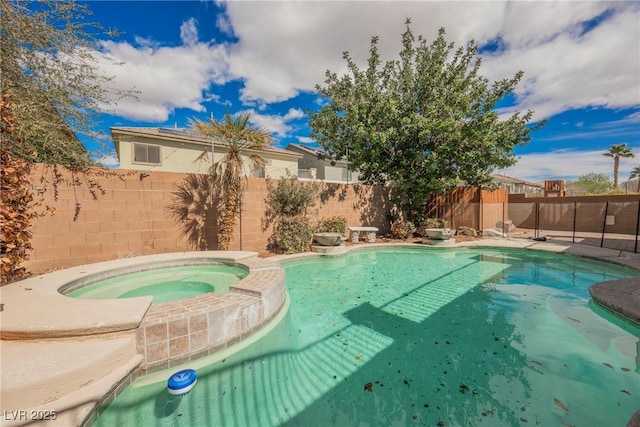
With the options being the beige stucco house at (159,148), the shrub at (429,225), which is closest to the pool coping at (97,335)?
the beige stucco house at (159,148)

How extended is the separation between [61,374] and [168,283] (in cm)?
350

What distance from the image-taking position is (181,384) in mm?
2479

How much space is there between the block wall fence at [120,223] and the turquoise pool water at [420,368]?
4119 millimetres

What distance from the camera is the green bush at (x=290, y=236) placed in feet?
28.5

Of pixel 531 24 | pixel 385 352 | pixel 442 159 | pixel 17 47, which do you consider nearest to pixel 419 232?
pixel 442 159

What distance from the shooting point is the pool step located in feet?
6.25

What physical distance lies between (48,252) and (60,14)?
486cm

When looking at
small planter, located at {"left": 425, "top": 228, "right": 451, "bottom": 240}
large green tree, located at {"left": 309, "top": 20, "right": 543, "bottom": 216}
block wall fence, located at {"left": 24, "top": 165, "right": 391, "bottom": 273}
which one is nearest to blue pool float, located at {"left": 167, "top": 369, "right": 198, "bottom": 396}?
block wall fence, located at {"left": 24, "top": 165, "right": 391, "bottom": 273}

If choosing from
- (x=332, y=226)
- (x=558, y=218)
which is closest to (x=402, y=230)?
(x=332, y=226)

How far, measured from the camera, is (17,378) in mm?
2004

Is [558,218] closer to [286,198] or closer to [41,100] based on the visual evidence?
[286,198]

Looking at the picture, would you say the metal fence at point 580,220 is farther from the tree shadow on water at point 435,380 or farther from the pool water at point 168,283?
the pool water at point 168,283

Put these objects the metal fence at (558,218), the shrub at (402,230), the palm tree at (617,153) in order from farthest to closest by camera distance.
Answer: the palm tree at (617,153), the metal fence at (558,218), the shrub at (402,230)

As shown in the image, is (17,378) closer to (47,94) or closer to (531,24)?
(47,94)
